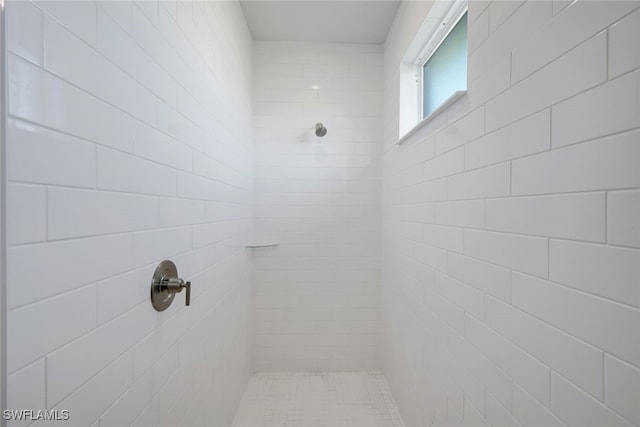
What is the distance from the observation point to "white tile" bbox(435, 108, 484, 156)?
0.90m

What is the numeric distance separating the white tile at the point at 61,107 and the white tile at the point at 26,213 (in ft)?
0.38

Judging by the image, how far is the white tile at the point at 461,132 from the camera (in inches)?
35.4

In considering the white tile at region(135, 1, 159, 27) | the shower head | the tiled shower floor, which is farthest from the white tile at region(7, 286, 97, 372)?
the shower head

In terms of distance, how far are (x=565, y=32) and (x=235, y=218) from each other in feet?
4.99

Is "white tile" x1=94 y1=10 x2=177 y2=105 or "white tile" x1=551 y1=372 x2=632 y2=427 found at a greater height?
"white tile" x1=94 y1=10 x2=177 y2=105

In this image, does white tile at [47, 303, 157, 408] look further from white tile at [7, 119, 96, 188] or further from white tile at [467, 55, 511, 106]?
white tile at [467, 55, 511, 106]

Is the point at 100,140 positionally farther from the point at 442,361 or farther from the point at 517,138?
the point at 442,361

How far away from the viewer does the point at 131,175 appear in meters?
0.73

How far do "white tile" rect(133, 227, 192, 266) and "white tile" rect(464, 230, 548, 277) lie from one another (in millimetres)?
976

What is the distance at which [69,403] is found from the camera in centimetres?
55

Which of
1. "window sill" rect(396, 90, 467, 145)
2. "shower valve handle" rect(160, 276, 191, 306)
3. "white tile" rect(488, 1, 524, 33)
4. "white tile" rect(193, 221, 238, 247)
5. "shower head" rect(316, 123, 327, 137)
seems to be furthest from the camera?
"shower head" rect(316, 123, 327, 137)

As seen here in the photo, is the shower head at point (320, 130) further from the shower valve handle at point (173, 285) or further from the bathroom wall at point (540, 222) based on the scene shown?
the shower valve handle at point (173, 285)

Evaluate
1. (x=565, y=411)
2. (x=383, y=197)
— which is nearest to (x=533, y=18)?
(x=565, y=411)

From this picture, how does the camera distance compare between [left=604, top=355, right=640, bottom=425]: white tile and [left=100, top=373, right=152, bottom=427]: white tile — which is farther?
[left=100, top=373, right=152, bottom=427]: white tile
